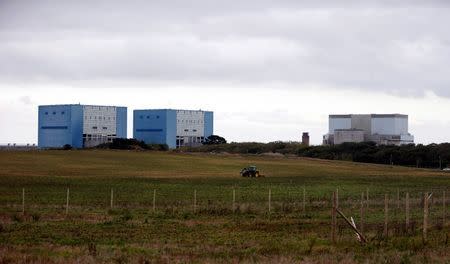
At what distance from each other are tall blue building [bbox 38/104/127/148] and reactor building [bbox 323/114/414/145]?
43.7 meters

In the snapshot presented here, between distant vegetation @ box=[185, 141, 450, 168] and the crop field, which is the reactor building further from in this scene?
the crop field

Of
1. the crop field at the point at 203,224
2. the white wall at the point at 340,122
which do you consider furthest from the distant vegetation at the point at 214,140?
the crop field at the point at 203,224

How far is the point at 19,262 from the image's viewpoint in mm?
20328

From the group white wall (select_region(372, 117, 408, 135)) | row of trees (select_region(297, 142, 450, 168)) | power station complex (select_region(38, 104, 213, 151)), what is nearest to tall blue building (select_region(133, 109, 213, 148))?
power station complex (select_region(38, 104, 213, 151))

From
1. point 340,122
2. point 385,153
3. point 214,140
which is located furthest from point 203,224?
point 214,140

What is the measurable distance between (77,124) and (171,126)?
19474 mm

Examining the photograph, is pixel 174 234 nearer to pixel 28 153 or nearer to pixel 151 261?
pixel 151 261

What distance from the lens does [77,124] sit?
500 feet

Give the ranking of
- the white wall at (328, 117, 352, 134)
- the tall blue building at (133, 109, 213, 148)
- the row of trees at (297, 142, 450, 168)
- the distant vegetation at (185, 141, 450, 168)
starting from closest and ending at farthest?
the row of trees at (297, 142, 450, 168) < the distant vegetation at (185, 141, 450, 168) < the tall blue building at (133, 109, 213, 148) < the white wall at (328, 117, 352, 134)

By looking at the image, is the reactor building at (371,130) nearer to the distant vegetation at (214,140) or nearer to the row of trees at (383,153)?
the row of trees at (383,153)

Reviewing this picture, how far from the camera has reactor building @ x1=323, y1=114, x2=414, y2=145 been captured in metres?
161

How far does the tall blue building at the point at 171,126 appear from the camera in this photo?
16088 centimetres

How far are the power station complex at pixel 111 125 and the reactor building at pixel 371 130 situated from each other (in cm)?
2814

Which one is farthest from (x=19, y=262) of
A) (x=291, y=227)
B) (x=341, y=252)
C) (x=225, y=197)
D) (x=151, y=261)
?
(x=225, y=197)
